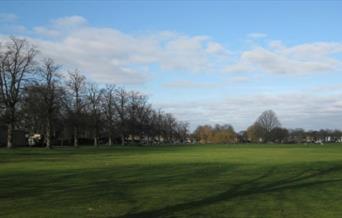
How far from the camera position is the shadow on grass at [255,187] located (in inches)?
531

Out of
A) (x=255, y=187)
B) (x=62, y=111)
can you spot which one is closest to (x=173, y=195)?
(x=255, y=187)

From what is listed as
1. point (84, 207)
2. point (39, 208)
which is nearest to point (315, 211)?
point (84, 207)

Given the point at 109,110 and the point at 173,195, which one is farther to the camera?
the point at 109,110

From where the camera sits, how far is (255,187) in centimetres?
2022

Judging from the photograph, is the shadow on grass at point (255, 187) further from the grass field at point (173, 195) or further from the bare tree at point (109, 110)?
the bare tree at point (109, 110)

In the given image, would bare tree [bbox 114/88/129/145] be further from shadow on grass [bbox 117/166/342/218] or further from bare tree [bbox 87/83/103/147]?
shadow on grass [bbox 117/166/342/218]

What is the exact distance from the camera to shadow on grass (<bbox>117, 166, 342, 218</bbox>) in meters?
13.5

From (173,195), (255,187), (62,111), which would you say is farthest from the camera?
(62,111)

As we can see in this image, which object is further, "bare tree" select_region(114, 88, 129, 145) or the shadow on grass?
"bare tree" select_region(114, 88, 129, 145)

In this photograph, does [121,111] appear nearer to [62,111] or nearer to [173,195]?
[62,111]

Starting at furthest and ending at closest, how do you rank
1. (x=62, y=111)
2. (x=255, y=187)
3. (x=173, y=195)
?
1. (x=62, y=111)
2. (x=255, y=187)
3. (x=173, y=195)

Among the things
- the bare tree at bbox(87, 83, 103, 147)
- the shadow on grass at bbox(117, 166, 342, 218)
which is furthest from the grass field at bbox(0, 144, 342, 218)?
the bare tree at bbox(87, 83, 103, 147)

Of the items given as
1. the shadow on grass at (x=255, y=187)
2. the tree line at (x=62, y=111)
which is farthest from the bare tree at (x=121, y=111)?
the shadow on grass at (x=255, y=187)

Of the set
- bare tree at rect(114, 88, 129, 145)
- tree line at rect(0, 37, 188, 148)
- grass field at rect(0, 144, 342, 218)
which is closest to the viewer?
grass field at rect(0, 144, 342, 218)
